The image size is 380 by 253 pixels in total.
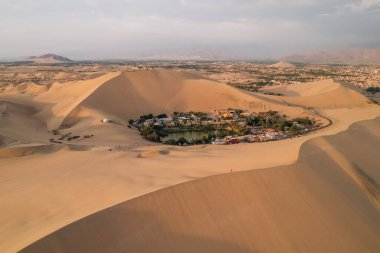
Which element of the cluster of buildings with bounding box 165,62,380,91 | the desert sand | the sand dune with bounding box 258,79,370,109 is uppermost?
the desert sand

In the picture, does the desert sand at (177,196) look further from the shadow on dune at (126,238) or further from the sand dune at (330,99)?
the sand dune at (330,99)

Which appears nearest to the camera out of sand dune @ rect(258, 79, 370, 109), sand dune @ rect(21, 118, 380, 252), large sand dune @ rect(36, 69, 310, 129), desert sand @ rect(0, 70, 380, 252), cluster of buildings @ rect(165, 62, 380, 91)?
sand dune @ rect(21, 118, 380, 252)

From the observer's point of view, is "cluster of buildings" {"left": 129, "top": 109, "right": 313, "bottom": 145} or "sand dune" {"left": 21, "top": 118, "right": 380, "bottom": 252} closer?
"sand dune" {"left": 21, "top": 118, "right": 380, "bottom": 252}

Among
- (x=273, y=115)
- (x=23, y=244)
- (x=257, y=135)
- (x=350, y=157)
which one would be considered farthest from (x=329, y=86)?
(x=23, y=244)

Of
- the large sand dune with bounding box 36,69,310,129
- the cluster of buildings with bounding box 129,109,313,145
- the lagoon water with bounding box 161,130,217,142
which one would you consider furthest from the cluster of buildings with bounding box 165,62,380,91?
the lagoon water with bounding box 161,130,217,142

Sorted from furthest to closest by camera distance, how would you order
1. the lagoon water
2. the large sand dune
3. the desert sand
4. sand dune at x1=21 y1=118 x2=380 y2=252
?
the large sand dune → the lagoon water → the desert sand → sand dune at x1=21 y1=118 x2=380 y2=252

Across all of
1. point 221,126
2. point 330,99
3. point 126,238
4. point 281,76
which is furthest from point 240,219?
point 281,76

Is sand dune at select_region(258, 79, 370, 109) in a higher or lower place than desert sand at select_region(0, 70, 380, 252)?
lower

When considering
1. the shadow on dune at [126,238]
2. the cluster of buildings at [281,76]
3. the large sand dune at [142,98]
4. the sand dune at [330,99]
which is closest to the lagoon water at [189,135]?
the large sand dune at [142,98]

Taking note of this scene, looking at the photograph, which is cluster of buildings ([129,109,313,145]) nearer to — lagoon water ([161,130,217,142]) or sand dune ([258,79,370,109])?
lagoon water ([161,130,217,142])
